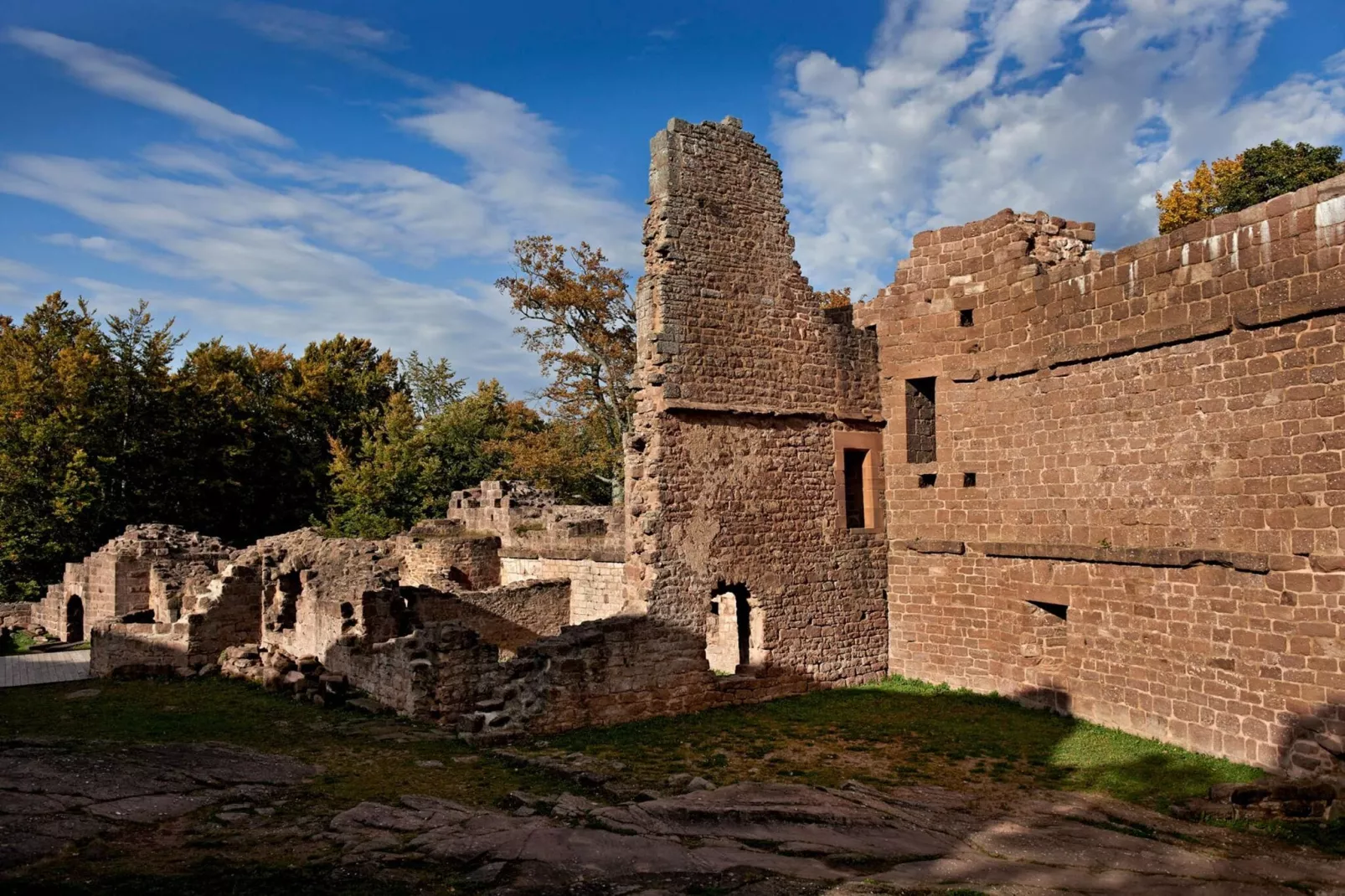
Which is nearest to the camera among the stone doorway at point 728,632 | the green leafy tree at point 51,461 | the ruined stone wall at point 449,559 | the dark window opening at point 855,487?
the dark window opening at point 855,487

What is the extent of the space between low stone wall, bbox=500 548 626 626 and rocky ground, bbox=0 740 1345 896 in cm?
911

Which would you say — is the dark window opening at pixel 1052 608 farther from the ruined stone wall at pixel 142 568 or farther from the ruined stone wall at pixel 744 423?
the ruined stone wall at pixel 142 568

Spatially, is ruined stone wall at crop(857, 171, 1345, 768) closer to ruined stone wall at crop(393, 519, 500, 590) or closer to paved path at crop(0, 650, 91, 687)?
ruined stone wall at crop(393, 519, 500, 590)

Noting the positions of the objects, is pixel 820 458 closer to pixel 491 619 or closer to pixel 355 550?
pixel 491 619

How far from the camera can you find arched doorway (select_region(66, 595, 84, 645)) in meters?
23.5

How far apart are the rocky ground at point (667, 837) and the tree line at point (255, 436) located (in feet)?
71.1

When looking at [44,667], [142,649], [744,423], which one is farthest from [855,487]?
[44,667]

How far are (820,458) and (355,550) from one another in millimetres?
9909

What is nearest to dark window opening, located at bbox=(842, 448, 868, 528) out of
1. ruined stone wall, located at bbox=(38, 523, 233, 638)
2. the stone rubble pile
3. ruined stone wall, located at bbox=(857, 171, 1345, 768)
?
ruined stone wall, located at bbox=(857, 171, 1345, 768)

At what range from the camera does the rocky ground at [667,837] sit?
6.29m

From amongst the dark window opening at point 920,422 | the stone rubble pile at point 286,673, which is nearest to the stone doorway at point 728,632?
the dark window opening at point 920,422

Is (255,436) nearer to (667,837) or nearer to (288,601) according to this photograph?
(288,601)

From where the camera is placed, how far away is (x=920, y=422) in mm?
14492

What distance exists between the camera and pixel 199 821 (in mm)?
7523
